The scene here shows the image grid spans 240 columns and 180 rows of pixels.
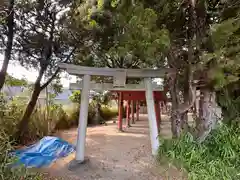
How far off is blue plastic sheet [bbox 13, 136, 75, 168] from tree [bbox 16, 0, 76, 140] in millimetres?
1323

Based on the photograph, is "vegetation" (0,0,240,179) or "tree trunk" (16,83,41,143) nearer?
"vegetation" (0,0,240,179)

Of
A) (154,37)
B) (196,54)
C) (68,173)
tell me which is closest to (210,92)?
(196,54)

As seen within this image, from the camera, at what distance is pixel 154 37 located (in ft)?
12.0

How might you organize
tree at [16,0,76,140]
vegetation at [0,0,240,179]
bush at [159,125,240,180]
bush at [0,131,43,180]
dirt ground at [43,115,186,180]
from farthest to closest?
tree at [16,0,76,140], dirt ground at [43,115,186,180], vegetation at [0,0,240,179], bush at [159,125,240,180], bush at [0,131,43,180]

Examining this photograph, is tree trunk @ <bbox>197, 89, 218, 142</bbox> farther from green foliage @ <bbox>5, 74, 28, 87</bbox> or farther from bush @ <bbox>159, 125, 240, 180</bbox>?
green foliage @ <bbox>5, 74, 28, 87</bbox>

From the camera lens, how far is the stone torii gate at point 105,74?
175 inches

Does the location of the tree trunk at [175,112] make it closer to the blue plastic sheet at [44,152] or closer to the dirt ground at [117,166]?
the dirt ground at [117,166]

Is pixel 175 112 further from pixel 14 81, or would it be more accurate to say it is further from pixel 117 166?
pixel 14 81

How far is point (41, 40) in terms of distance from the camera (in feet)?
17.4

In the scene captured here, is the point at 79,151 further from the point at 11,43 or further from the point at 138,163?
the point at 11,43

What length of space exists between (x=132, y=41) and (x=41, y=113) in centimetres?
455

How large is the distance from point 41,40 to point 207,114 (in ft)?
13.2

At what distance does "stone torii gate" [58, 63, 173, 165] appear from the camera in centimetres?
444

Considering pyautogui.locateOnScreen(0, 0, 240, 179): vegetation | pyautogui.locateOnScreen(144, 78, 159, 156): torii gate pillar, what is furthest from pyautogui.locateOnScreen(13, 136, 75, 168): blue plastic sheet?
pyautogui.locateOnScreen(144, 78, 159, 156): torii gate pillar
